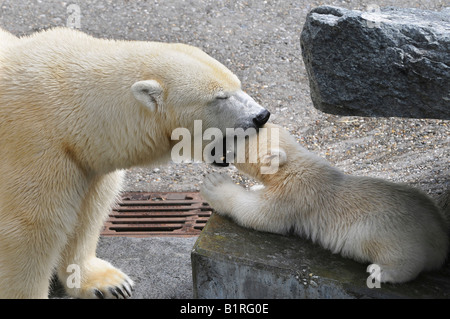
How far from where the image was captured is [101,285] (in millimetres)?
3607

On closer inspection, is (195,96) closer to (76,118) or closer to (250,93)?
(76,118)

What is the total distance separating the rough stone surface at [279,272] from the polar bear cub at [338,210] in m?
0.05

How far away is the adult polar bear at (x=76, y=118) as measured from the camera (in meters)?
2.81

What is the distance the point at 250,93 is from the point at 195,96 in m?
2.98

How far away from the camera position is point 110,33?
21.2 ft

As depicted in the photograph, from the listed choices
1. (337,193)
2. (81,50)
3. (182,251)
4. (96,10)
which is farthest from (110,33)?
(337,193)

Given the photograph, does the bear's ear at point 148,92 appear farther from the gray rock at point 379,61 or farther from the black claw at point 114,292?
the black claw at point 114,292

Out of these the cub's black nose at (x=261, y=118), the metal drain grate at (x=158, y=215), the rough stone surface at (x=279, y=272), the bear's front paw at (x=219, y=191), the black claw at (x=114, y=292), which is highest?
the cub's black nose at (x=261, y=118)

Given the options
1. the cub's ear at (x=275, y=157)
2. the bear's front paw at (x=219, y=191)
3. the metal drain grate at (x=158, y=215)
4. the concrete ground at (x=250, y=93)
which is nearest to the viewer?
the cub's ear at (x=275, y=157)

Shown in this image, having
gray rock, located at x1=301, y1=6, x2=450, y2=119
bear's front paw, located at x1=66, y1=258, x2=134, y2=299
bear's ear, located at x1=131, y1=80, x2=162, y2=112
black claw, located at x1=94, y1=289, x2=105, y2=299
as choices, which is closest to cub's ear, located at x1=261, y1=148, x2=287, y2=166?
gray rock, located at x1=301, y1=6, x2=450, y2=119

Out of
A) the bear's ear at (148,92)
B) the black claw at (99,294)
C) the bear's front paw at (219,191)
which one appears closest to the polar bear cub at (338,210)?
the bear's front paw at (219,191)

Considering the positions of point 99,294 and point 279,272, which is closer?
point 279,272

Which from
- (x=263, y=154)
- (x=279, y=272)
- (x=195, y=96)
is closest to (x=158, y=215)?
(x=263, y=154)

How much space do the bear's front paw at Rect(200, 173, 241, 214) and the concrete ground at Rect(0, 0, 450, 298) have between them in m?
0.64
